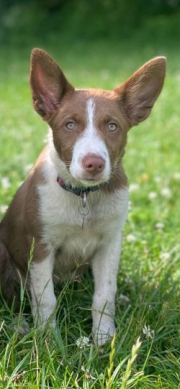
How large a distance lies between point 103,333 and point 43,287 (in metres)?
0.40

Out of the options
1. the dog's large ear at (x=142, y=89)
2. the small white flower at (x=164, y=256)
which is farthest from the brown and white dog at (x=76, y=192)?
the small white flower at (x=164, y=256)

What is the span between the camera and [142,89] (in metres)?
4.13

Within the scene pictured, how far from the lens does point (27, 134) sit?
9.34 m

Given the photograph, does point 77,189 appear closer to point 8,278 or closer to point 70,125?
point 70,125

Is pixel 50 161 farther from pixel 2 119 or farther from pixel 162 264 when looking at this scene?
pixel 2 119

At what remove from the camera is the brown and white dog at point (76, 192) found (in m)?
3.86

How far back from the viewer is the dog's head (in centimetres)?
367

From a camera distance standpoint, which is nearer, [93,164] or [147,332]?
[93,164]

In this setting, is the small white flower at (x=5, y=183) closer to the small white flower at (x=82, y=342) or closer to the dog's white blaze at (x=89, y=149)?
the dog's white blaze at (x=89, y=149)

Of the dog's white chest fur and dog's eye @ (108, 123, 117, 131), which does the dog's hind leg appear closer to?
the dog's white chest fur

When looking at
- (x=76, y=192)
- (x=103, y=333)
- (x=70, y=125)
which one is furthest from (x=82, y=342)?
(x=70, y=125)

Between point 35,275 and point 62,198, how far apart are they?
44 cm

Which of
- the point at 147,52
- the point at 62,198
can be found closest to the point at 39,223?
the point at 62,198

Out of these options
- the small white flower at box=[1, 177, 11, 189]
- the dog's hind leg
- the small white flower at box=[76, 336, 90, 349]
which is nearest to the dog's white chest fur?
the dog's hind leg
